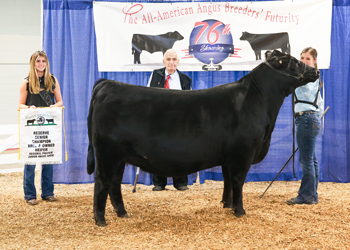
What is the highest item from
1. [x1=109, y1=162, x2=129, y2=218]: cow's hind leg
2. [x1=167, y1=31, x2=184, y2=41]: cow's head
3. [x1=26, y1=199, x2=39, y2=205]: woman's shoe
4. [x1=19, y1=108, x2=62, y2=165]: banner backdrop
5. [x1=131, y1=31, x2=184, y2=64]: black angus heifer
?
[x1=167, y1=31, x2=184, y2=41]: cow's head

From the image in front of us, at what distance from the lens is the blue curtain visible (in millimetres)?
5062

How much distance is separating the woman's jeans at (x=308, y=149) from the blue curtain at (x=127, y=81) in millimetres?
1438

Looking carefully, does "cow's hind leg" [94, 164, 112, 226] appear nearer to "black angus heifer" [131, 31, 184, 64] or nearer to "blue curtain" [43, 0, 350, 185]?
"blue curtain" [43, 0, 350, 185]

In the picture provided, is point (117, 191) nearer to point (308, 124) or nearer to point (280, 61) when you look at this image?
point (280, 61)

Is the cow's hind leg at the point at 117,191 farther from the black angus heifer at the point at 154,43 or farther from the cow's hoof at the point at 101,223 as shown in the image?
the black angus heifer at the point at 154,43

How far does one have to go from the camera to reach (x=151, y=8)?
497 cm

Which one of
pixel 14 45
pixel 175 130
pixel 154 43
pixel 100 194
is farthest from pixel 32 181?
pixel 14 45

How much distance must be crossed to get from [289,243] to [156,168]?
129cm

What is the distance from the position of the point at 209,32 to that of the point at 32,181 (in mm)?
3278

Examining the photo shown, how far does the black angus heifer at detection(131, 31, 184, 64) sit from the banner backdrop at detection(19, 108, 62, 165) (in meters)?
1.64

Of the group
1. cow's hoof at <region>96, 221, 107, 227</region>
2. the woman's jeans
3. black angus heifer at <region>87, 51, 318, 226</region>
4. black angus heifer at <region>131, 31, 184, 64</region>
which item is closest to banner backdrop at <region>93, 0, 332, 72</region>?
black angus heifer at <region>131, 31, 184, 64</region>

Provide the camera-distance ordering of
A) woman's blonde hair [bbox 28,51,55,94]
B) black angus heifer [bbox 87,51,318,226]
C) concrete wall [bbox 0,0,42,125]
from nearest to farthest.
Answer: black angus heifer [bbox 87,51,318,226] < woman's blonde hair [bbox 28,51,55,94] < concrete wall [bbox 0,0,42,125]

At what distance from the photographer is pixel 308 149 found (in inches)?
148

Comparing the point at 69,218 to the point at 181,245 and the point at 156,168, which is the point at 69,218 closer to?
the point at 156,168
